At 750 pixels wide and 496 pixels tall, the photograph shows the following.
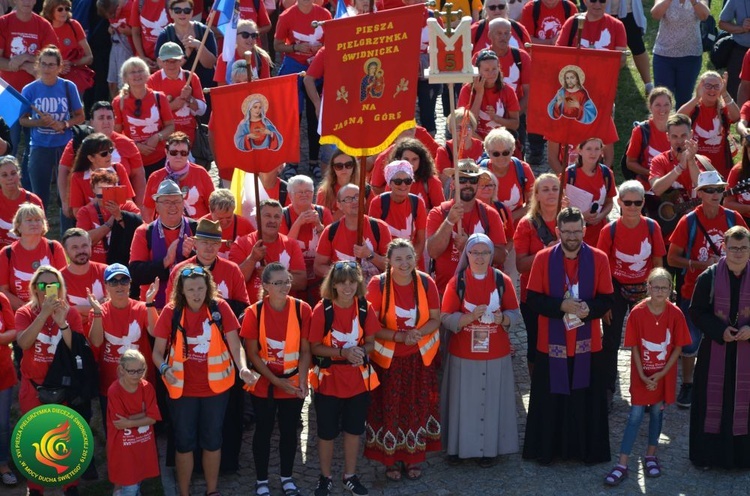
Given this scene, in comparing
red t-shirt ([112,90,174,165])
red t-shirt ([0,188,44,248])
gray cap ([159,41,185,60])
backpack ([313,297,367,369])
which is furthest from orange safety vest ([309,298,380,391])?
gray cap ([159,41,185,60])

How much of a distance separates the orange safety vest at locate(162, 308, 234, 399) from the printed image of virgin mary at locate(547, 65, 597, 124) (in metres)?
3.80

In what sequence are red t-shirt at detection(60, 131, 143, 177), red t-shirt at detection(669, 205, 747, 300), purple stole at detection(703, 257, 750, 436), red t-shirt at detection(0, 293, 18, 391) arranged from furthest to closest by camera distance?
red t-shirt at detection(60, 131, 143, 177)
red t-shirt at detection(669, 205, 747, 300)
purple stole at detection(703, 257, 750, 436)
red t-shirt at detection(0, 293, 18, 391)

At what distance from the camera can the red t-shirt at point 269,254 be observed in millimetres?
11546

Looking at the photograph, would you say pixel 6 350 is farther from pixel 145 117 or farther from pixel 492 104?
pixel 492 104

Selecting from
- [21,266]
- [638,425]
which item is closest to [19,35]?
[21,266]

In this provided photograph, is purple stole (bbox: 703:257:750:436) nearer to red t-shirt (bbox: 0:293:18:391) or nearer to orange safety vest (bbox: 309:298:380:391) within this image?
orange safety vest (bbox: 309:298:380:391)

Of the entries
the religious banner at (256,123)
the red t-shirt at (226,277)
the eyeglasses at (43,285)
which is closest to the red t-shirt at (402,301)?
the red t-shirt at (226,277)

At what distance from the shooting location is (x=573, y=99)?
1218 cm

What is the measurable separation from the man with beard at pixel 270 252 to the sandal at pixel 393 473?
1717 mm

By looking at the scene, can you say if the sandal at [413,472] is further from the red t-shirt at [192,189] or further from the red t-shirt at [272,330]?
the red t-shirt at [192,189]

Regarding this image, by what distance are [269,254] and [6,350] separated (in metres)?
2.27

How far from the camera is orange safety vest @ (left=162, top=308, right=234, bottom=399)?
34.3ft

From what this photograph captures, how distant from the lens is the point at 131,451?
1047 cm

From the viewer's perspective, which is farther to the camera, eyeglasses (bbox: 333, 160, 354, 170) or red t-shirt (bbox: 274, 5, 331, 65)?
red t-shirt (bbox: 274, 5, 331, 65)
